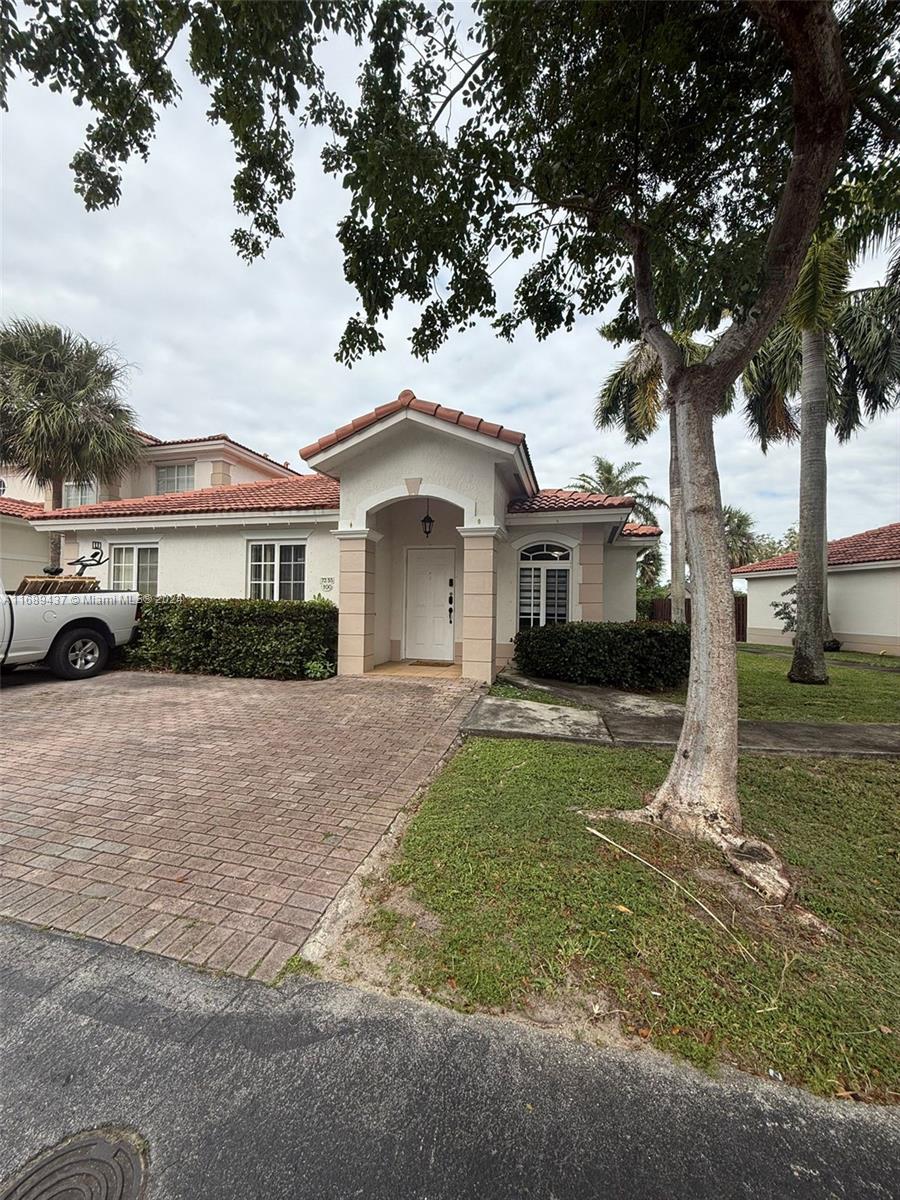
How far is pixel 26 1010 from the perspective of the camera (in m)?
2.16

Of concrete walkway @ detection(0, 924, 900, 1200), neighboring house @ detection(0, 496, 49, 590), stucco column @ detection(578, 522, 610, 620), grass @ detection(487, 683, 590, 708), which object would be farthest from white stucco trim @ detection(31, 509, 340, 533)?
concrete walkway @ detection(0, 924, 900, 1200)

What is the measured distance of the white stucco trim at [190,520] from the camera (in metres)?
10.7

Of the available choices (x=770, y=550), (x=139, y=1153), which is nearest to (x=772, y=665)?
(x=139, y=1153)

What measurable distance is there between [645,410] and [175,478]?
16.4 metres

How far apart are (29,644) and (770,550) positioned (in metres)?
52.4

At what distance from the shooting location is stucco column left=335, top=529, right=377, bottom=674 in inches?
376

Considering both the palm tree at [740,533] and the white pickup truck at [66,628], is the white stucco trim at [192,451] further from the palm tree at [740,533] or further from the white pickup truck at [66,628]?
the palm tree at [740,533]

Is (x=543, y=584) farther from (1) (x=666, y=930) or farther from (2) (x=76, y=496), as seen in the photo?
(2) (x=76, y=496)

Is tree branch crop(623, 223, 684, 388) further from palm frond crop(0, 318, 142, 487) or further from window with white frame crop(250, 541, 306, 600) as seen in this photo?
palm frond crop(0, 318, 142, 487)

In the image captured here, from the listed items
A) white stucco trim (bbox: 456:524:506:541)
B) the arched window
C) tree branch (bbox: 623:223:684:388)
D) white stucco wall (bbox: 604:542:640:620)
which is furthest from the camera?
white stucco wall (bbox: 604:542:640:620)

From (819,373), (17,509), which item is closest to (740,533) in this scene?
(819,373)

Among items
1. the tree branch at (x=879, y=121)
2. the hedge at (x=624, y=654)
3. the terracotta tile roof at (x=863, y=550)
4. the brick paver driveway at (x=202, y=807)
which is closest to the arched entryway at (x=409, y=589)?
the hedge at (x=624, y=654)

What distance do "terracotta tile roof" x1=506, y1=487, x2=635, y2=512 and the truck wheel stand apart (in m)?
8.26

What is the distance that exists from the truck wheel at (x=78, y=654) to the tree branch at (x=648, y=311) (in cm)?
997
